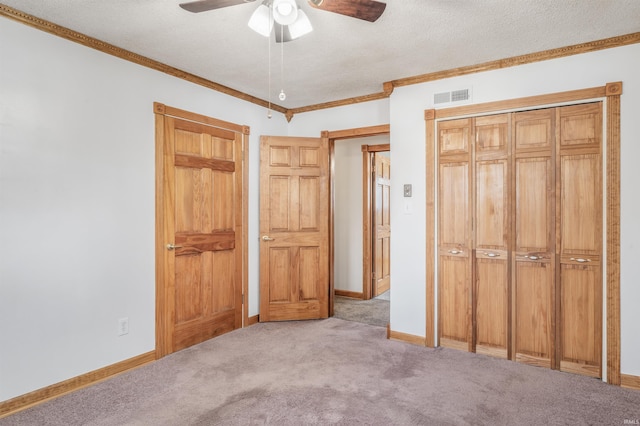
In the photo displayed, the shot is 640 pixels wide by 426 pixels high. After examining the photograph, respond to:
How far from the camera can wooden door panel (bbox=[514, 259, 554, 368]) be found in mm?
3021

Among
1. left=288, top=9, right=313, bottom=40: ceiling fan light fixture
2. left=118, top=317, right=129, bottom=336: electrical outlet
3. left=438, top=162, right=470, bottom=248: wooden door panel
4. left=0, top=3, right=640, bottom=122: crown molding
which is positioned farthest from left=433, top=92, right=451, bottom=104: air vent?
left=118, top=317, right=129, bottom=336: electrical outlet

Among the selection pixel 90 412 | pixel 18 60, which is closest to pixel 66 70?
pixel 18 60

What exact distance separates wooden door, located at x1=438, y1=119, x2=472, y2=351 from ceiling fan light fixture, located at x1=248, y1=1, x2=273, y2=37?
74.4 inches

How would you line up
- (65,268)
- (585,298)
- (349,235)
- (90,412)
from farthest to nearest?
(349,235) < (585,298) < (65,268) < (90,412)

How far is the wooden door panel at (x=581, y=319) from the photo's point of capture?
9.30ft

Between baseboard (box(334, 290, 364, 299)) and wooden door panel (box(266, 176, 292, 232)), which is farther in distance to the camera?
baseboard (box(334, 290, 364, 299))

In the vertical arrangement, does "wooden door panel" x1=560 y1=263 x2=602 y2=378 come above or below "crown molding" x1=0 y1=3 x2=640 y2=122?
below

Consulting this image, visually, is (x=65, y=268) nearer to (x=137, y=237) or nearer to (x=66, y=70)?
(x=137, y=237)

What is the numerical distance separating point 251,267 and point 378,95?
237 cm

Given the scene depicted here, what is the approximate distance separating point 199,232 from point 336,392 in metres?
1.92

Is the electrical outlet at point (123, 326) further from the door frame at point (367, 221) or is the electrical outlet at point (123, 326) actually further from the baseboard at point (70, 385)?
the door frame at point (367, 221)

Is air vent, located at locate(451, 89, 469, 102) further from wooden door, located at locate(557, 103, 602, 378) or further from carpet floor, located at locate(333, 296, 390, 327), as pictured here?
carpet floor, located at locate(333, 296, 390, 327)

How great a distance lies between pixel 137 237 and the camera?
3061 mm

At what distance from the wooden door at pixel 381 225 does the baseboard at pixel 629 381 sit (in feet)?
10.3
